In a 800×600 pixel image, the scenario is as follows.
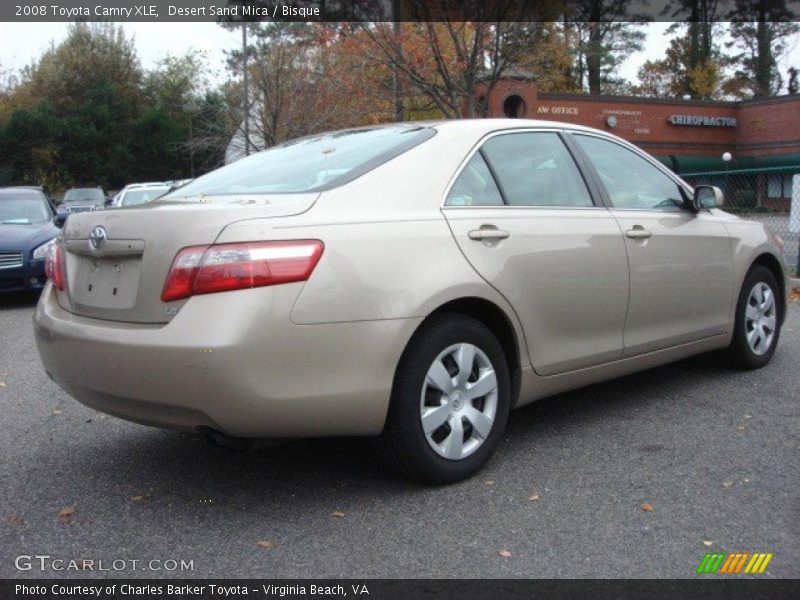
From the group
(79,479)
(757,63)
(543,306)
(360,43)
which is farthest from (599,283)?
(757,63)

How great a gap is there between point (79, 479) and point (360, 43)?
17705 mm

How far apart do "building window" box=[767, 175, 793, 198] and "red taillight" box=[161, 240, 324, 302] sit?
1296cm

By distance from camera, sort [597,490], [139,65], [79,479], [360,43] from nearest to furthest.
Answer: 1. [597,490]
2. [79,479]
3. [360,43]
4. [139,65]

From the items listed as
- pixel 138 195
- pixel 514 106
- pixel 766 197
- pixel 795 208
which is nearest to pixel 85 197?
pixel 138 195

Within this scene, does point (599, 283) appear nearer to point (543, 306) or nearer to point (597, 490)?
point (543, 306)

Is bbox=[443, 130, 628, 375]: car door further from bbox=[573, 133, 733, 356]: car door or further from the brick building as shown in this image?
the brick building

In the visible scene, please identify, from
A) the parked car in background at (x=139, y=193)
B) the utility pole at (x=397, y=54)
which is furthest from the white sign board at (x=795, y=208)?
the parked car in background at (x=139, y=193)

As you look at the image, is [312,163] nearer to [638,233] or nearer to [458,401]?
[458,401]

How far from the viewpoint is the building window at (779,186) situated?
47.6 feet

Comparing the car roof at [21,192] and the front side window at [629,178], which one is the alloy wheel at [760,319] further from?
the car roof at [21,192]

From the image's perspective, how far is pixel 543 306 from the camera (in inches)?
161

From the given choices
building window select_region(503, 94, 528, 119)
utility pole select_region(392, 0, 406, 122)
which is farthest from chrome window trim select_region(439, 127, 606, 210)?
building window select_region(503, 94, 528, 119)

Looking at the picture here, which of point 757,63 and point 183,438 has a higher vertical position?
point 757,63

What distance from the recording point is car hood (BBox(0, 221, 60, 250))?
1038 centimetres
